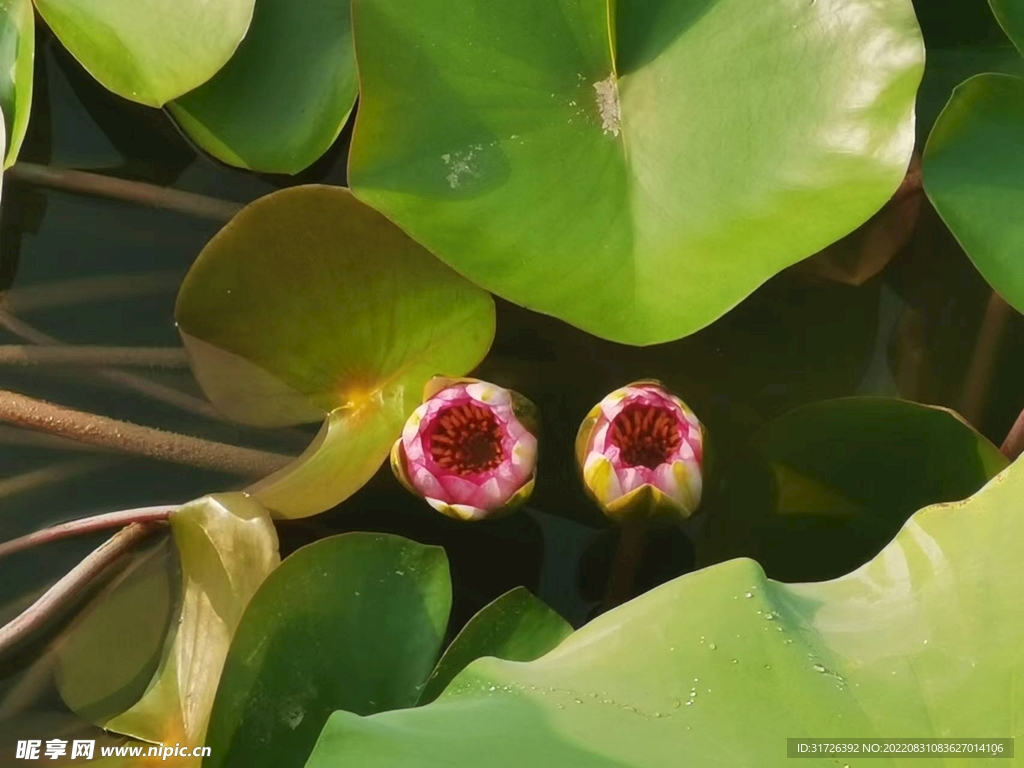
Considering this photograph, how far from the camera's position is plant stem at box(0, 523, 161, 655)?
1.04m

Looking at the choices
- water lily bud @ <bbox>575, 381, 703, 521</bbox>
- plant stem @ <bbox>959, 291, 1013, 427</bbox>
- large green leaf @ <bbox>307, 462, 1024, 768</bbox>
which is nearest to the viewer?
large green leaf @ <bbox>307, 462, 1024, 768</bbox>

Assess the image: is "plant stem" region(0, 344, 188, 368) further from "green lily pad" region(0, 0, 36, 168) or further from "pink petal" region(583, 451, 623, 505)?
"pink petal" region(583, 451, 623, 505)

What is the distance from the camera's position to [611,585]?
1.10 meters

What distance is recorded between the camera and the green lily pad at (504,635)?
35.0 inches

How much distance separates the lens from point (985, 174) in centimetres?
89

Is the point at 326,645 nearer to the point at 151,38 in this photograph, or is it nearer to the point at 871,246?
the point at 151,38

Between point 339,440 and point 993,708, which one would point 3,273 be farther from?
point 993,708

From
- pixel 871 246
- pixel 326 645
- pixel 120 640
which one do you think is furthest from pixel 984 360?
pixel 120 640

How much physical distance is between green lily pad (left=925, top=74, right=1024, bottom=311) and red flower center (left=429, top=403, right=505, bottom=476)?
1.64 ft

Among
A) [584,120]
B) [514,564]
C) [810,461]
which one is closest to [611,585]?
[514,564]

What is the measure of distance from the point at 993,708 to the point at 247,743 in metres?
0.65

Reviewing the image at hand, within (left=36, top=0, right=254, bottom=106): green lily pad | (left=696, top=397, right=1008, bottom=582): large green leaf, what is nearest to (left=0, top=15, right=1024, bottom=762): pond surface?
(left=696, top=397, right=1008, bottom=582): large green leaf

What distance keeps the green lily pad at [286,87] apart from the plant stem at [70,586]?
473 mm

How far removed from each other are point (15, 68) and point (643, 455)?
0.89 meters
